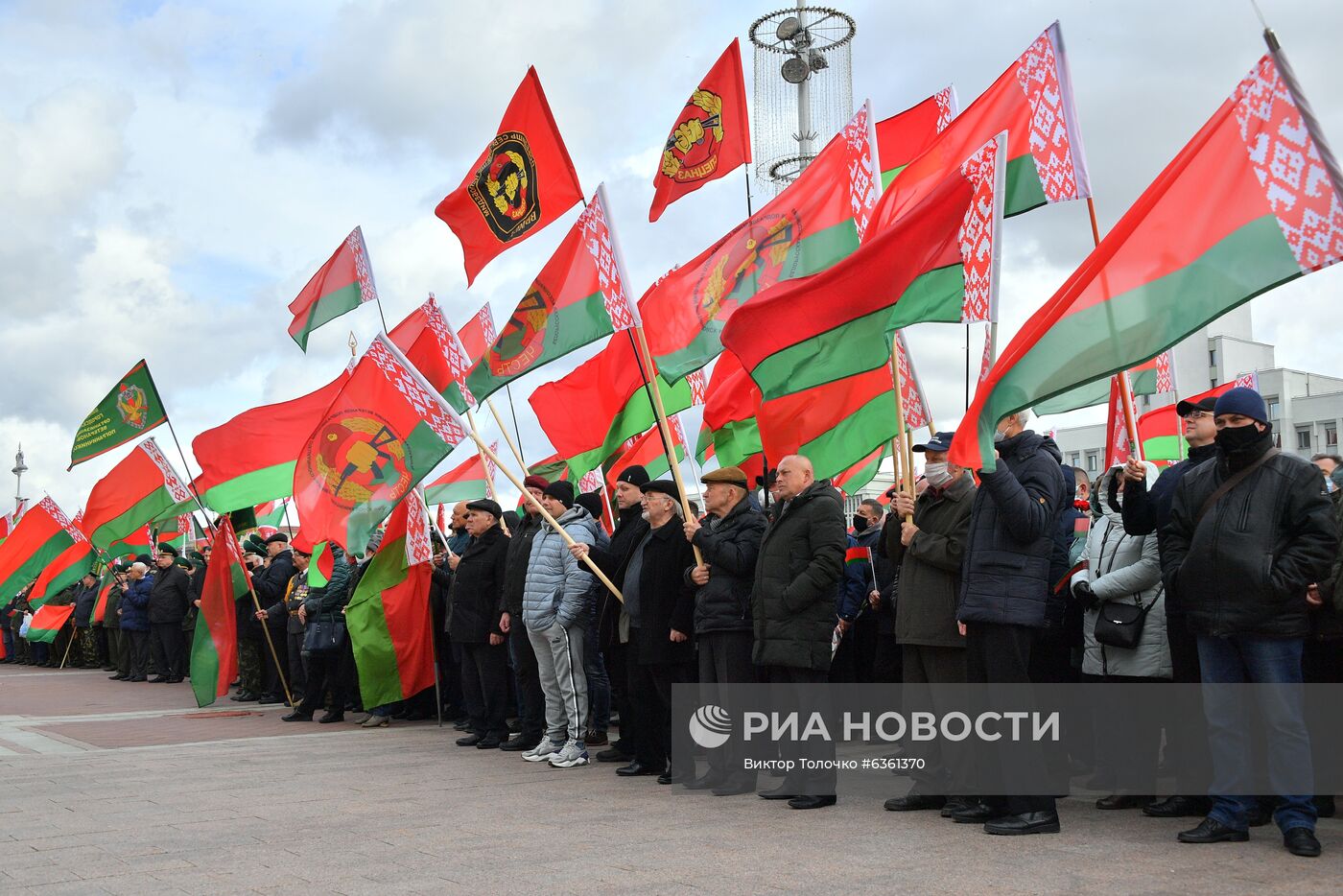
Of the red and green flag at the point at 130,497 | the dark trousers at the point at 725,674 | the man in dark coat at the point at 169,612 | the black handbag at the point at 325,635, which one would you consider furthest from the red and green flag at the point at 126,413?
the dark trousers at the point at 725,674

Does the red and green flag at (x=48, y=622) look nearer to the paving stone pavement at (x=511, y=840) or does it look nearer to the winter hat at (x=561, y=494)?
the paving stone pavement at (x=511, y=840)

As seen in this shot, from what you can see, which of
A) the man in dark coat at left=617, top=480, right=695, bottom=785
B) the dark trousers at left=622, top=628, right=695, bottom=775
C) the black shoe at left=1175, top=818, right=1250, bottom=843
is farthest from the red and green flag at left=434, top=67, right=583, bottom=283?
the black shoe at left=1175, top=818, right=1250, bottom=843

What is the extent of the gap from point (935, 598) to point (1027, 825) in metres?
1.30

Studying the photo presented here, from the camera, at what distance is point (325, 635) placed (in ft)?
42.2

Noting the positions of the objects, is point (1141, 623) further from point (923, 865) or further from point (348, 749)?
point (348, 749)

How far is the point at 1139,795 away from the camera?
684 centimetres

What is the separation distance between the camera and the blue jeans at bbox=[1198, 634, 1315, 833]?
5.48 m

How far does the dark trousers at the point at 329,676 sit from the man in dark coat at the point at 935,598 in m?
7.46

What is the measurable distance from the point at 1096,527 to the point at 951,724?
54.4 inches

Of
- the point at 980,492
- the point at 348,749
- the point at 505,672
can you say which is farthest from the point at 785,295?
the point at 348,749

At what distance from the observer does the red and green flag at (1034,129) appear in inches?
289

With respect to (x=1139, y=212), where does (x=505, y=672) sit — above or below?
below

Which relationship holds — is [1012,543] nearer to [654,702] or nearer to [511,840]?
[511,840]

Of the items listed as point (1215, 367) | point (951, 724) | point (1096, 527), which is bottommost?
point (951, 724)
